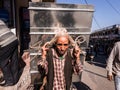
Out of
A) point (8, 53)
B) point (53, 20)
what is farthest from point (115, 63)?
point (8, 53)

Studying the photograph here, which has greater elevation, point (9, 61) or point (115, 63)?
point (115, 63)

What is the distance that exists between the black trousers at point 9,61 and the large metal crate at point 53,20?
1.84 feet

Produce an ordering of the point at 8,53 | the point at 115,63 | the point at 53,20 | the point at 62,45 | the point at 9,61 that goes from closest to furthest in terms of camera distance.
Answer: the point at 62,45
the point at 115,63
the point at 53,20
the point at 8,53
the point at 9,61

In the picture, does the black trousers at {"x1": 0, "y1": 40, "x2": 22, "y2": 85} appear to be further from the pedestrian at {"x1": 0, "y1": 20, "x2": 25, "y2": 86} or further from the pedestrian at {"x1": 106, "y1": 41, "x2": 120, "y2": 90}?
the pedestrian at {"x1": 106, "y1": 41, "x2": 120, "y2": 90}

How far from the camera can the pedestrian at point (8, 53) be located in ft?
15.2

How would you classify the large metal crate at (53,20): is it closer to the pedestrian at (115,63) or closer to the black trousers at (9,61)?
the black trousers at (9,61)

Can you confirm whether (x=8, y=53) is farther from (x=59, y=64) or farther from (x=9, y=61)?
(x=59, y=64)

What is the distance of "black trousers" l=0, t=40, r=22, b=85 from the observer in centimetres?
480

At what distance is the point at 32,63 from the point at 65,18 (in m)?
1.14

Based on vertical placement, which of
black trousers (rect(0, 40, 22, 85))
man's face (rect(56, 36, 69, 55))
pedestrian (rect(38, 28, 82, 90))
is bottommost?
black trousers (rect(0, 40, 22, 85))

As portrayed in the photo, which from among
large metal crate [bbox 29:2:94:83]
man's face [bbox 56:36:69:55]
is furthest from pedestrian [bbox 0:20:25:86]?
man's face [bbox 56:36:69:55]

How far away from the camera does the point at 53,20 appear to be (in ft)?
14.8

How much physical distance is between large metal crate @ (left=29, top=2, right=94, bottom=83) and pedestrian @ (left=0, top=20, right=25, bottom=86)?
1.74 ft

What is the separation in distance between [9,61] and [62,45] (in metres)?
2.61
